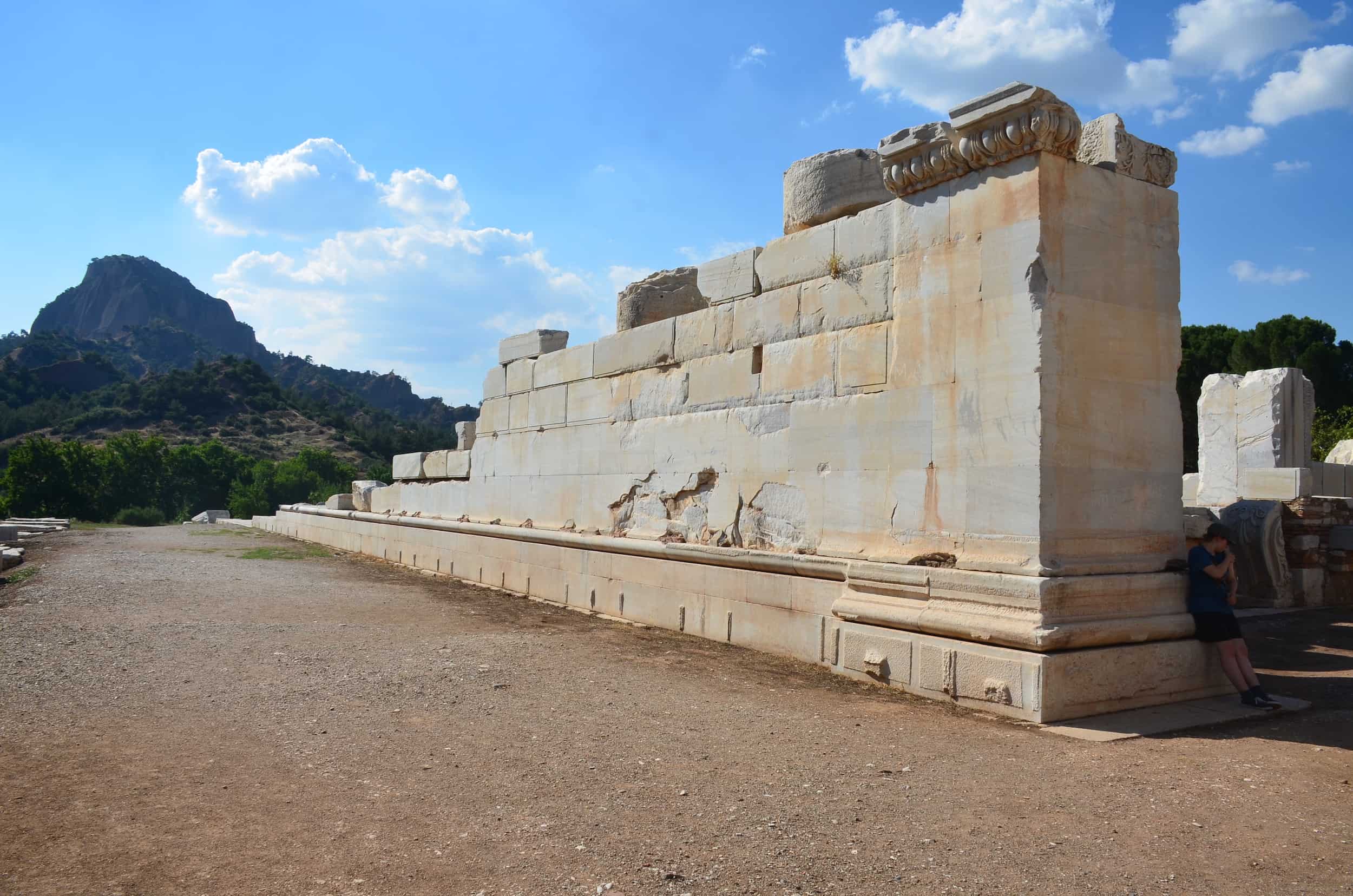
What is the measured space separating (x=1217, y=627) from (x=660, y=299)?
233 inches

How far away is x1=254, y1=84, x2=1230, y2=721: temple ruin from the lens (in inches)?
199

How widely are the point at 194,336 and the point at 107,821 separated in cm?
13522

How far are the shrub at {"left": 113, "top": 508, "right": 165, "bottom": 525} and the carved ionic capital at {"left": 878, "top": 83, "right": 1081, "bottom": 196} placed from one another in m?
30.7

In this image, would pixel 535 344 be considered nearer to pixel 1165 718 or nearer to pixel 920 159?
pixel 920 159

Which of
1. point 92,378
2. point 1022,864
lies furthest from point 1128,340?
point 92,378

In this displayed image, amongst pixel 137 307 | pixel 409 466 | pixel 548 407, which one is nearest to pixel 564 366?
pixel 548 407

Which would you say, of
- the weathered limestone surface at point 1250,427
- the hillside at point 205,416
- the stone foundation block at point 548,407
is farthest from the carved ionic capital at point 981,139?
the hillside at point 205,416

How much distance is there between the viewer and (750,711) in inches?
196

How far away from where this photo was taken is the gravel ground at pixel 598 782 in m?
2.86

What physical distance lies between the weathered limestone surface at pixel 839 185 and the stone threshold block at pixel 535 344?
440 centimetres

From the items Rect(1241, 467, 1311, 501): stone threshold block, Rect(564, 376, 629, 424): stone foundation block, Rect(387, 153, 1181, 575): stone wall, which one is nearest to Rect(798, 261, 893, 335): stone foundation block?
Rect(387, 153, 1181, 575): stone wall

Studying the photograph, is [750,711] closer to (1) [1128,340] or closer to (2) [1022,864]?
(2) [1022,864]

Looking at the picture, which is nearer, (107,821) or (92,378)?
(107,821)

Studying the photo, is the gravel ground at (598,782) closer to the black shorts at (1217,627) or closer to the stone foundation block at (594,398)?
the black shorts at (1217,627)
